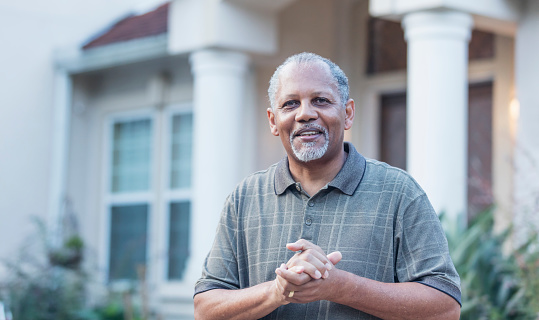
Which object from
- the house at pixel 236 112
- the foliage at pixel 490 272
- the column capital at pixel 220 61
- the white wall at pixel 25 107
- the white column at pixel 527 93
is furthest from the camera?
the white wall at pixel 25 107

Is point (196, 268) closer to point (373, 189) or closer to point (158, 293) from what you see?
point (158, 293)

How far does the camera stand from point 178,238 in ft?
28.6

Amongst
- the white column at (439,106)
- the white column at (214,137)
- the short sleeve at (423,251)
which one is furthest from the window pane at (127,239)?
the short sleeve at (423,251)

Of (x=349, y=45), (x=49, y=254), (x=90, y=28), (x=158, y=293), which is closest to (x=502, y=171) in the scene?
(x=349, y=45)

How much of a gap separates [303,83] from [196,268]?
4.91 m

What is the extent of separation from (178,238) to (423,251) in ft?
22.3

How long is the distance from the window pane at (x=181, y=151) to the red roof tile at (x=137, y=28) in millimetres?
995

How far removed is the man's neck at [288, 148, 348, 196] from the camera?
227 centimetres

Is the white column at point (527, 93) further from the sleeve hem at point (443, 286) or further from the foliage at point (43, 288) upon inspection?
the foliage at point (43, 288)

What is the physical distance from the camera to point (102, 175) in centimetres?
945

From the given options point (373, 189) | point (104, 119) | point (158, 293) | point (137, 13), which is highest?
point (137, 13)

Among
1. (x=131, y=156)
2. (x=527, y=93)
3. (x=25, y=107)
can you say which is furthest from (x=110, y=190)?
(x=527, y=93)

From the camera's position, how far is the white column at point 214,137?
669 cm

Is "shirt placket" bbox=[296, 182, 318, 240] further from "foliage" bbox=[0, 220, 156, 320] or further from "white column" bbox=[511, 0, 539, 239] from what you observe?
"foliage" bbox=[0, 220, 156, 320]
